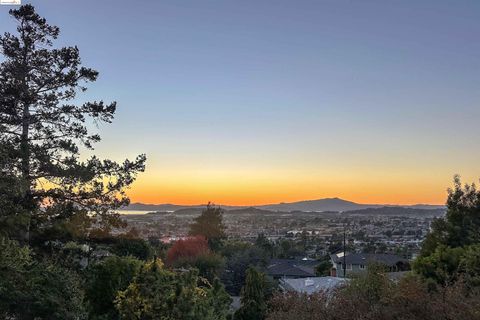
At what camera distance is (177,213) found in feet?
502

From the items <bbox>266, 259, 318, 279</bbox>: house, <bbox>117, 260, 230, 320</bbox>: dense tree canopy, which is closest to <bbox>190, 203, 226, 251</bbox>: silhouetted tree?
<bbox>266, 259, 318, 279</bbox>: house

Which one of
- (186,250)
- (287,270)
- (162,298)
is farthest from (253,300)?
(186,250)

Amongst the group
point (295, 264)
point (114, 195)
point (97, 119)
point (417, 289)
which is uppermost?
point (97, 119)

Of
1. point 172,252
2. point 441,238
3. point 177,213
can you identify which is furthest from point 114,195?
point 177,213

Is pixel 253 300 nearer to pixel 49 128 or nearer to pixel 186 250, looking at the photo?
pixel 49 128

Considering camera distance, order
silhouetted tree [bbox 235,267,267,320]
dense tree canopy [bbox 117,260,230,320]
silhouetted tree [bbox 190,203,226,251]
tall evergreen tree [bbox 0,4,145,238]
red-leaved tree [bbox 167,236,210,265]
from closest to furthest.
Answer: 1. dense tree canopy [bbox 117,260,230,320]
2. tall evergreen tree [bbox 0,4,145,238]
3. silhouetted tree [bbox 235,267,267,320]
4. red-leaved tree [bbox 167,236,210,265]
5. silhouetted tree [bbox 190,203,226,251]

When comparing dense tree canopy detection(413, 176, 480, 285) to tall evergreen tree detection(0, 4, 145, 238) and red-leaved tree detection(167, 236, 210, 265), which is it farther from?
red-leaved tree detection(167, 236, 210, 265)

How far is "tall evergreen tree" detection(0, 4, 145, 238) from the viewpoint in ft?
54.7

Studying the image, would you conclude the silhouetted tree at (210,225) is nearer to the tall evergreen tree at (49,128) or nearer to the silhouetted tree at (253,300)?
the silhouetted tree at (253,300)

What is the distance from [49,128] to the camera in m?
17.6

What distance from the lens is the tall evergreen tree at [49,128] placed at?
16.7 metres

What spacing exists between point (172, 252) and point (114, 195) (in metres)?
35.3

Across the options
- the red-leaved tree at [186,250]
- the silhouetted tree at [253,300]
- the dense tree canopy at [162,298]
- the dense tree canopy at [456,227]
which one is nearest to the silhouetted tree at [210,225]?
the red-leaved tree at [186,250]

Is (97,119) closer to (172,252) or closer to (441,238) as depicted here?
(441,238)
